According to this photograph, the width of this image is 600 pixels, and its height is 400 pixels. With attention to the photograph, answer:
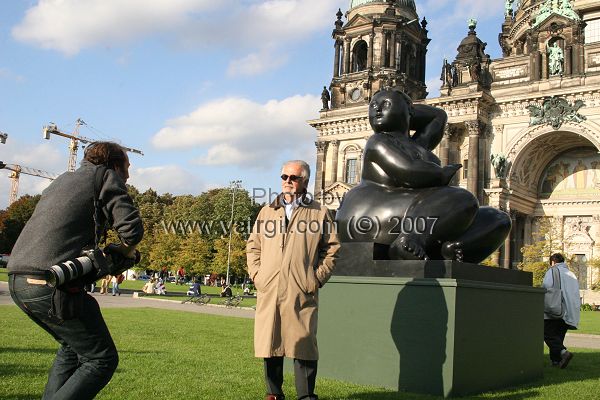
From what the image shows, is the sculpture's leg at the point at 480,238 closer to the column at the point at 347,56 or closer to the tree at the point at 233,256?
the column at the point at 347,56

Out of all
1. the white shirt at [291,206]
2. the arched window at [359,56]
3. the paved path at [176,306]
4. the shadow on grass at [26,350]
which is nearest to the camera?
the white shirt at [291,206]

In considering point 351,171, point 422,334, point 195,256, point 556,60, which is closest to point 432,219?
point 422,334

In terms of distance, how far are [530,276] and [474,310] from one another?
186 centimetres

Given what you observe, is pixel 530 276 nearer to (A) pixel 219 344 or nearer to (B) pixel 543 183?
(A) pixel 219 344

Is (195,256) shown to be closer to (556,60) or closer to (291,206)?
(556,60)

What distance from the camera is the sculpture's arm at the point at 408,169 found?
609 cm

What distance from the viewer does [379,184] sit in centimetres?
646

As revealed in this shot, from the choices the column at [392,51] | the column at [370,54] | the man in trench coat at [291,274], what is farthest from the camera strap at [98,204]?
the column at [370,54]

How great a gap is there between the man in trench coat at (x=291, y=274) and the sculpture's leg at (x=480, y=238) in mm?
1964

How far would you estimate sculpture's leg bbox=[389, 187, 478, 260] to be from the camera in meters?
6.02

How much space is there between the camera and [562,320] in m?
8.73

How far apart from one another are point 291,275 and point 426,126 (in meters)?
3.51

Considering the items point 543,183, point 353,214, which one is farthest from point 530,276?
point 543,183

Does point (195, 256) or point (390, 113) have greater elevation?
point (390, 113)
